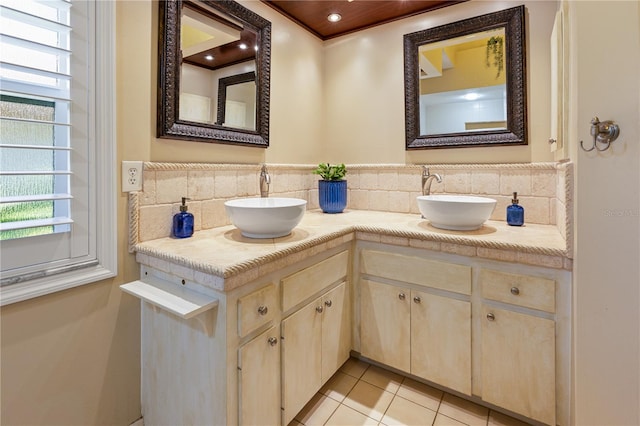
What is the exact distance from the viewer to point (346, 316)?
1.64 meters

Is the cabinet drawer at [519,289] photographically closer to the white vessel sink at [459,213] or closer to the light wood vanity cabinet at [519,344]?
the light wood vanity cabinet at [519,344]

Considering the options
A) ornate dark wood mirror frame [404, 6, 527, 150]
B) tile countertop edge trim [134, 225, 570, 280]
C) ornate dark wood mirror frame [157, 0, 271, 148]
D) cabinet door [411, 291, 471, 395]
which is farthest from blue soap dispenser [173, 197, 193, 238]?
ornate dark wood mirror frame [404, 6, 527, 150]

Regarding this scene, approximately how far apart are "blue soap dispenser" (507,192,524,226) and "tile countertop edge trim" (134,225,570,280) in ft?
1.43

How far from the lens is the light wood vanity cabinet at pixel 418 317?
1406mm

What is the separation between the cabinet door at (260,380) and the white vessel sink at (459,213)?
0.90 m

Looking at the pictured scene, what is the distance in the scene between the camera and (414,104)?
2.00m

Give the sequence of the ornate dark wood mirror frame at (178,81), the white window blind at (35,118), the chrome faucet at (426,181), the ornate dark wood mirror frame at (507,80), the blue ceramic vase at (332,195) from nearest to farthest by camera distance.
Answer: the white window blind at (35,118), the ornate dark wood mirror frame at (178,81), the ornate dark wood mirror frame at (507,80), the chrome faucet at (426,181), the blue ceramic vase at (332,195)

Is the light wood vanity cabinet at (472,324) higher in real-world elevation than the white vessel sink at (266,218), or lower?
lower

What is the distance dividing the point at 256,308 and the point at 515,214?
137 cm

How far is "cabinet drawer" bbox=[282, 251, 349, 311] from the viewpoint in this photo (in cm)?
123

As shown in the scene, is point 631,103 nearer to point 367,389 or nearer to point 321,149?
point 367,389

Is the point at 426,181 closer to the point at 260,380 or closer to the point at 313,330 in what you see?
the point at 313,330

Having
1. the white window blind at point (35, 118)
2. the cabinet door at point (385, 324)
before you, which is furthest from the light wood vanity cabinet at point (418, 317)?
the white window blind at point (35, 118)

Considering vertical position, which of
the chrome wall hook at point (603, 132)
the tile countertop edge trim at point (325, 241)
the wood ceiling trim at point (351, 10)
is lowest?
the tile countertop edge trim at point (325, 241)
